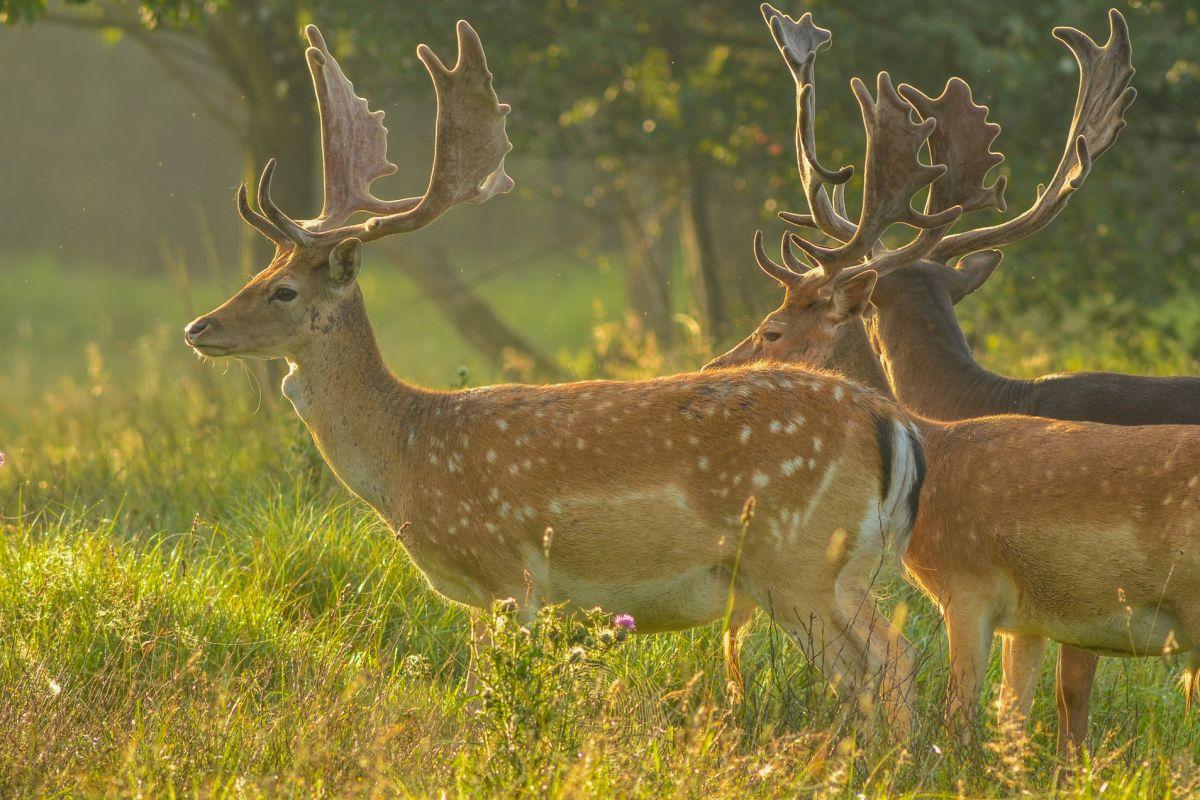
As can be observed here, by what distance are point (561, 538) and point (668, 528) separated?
1.07 feet

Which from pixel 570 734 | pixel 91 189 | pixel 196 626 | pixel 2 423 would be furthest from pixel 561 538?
pixel 91 189

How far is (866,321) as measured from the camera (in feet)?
22.3

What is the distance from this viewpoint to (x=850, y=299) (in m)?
6.00

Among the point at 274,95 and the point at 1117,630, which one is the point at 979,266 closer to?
the point at 1117,630

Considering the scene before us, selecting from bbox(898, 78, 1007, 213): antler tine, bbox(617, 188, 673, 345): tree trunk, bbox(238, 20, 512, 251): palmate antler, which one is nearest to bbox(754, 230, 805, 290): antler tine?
bbox(898, 78, 1007, 213): antler tine

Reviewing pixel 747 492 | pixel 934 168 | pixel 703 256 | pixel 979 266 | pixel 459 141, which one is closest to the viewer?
pixel 747 492

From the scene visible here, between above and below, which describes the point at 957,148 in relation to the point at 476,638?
above

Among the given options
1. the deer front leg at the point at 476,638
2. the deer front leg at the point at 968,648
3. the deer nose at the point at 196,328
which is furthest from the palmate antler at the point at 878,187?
the deer nose at the point at 196,328

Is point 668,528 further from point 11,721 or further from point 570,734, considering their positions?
point 11,721

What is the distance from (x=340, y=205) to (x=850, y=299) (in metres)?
1.98

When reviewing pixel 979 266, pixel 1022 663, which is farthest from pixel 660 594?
pixel 979 266

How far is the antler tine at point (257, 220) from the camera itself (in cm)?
500

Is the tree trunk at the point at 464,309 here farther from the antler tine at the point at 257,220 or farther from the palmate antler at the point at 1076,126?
the antler tine at the point at 257,220

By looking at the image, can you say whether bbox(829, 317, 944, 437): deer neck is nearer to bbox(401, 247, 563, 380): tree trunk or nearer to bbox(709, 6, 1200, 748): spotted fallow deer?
bbox(709, 6, 1200, 748): spotted fallow deer
